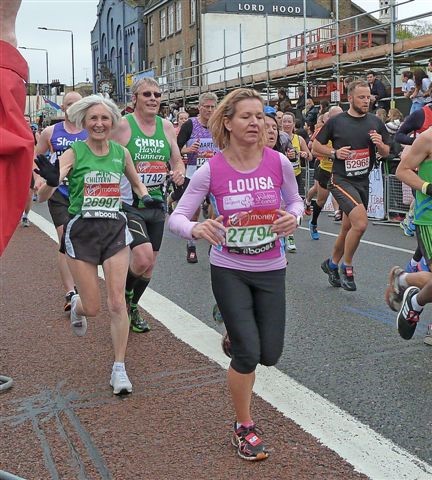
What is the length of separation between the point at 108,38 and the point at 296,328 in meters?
61.9

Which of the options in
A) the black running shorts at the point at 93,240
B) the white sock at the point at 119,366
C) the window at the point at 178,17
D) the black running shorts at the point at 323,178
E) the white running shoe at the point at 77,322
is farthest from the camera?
the window at the point at 178,17

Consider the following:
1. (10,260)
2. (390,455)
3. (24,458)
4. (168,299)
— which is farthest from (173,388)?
(10,260)

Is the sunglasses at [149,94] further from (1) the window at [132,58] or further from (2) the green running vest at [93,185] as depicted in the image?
(1) the window at [132,58]

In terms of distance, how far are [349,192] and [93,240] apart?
348 cm

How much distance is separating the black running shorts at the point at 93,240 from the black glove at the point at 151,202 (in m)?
0.33

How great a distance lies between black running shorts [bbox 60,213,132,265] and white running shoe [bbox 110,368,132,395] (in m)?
0.79

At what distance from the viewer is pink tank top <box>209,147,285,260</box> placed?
3.57 meters

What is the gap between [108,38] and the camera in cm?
6369

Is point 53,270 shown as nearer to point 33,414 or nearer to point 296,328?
point 296,328

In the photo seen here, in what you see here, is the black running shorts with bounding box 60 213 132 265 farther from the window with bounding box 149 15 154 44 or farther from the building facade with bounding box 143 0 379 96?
the window with bounding box 149 15 154 44

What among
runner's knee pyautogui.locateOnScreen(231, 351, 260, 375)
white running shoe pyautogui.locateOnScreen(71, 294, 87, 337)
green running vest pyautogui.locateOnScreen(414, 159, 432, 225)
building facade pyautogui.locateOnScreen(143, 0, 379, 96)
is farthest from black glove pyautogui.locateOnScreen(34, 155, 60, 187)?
building facade pyautogui.locateOnScreen(143, 0, 379, 96)

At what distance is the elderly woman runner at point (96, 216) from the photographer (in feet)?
15.0

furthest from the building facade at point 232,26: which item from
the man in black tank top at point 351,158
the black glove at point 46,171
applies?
the black glove at point 46,171

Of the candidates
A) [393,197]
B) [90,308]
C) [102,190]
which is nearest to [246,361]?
[90,308]
